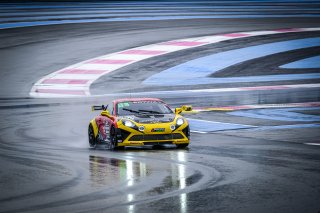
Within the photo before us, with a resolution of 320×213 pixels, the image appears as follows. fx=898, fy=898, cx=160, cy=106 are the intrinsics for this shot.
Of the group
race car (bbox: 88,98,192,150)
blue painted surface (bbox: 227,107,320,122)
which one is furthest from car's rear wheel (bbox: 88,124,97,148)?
blue painted surface (bbox: 227,107,320,122)

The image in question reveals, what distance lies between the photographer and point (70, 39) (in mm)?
35594

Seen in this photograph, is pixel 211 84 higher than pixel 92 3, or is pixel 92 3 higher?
pixel 92 3

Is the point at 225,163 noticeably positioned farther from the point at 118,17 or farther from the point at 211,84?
the point at 118,17

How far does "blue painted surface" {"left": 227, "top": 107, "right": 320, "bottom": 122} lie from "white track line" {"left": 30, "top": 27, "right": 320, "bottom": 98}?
6783mm

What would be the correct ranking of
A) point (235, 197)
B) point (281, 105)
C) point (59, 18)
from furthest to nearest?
1. point (59, 18)
2. point (281, 105)
3. point (235, 197)

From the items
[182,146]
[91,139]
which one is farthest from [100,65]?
[182,146]

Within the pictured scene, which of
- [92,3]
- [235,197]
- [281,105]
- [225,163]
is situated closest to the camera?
[235,197]

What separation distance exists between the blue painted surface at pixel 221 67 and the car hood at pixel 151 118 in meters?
12.3

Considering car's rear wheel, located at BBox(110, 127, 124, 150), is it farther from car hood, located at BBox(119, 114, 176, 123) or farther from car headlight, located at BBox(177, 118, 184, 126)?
car headlight, located at BBox(177, 118, 184, 126)

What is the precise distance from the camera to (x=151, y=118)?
51.2 ft

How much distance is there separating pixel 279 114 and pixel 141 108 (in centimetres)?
527

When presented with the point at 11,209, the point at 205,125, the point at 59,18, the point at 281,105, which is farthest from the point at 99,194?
the point at 59,18

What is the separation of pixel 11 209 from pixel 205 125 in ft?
35.7

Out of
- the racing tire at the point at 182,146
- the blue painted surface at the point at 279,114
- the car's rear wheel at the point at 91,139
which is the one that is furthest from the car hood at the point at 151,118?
the blue painted surface at the point at 279,114
